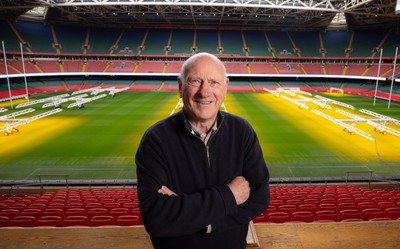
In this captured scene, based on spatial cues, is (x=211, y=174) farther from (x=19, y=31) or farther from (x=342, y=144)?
(x=19, y=31)

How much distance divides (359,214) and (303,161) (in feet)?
29.0

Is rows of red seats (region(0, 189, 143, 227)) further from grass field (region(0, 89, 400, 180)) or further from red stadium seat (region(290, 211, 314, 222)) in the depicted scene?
grass field (region(0, 89, 400, 180))

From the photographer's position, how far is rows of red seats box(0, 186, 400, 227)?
224 inches

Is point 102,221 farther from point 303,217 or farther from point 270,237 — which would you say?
point 303,217

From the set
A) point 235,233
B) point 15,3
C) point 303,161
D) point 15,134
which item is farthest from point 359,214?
point 15,3

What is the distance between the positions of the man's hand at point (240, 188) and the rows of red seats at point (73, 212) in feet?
14.2

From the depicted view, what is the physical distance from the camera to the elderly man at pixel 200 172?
1823 millimetres

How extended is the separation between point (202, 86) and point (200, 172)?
2.23ft

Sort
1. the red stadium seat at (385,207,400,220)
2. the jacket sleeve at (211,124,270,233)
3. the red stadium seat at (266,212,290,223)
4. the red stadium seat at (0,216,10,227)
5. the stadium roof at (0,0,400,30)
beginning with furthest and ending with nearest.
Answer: the stadium roof at (0,0,400,30) → the red stadium seat at (385,207,400,220) → the red stadium seat at (266,212,290,223) → the red stadium seat at (0,216,10,227) → the jacket sleeve at (211,124,270,233)

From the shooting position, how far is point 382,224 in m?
3.39

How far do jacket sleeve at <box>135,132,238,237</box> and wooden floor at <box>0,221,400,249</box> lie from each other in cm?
137

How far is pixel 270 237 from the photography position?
10.2ft

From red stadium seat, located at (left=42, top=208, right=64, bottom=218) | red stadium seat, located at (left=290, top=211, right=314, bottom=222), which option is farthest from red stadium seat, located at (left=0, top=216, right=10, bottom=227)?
red stadium seat, located at (left=290, top=211, right=314, bottom=222)

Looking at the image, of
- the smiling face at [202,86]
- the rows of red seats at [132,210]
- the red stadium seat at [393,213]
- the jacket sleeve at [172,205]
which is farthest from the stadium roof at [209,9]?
the jacket sleeve at [172,205]
